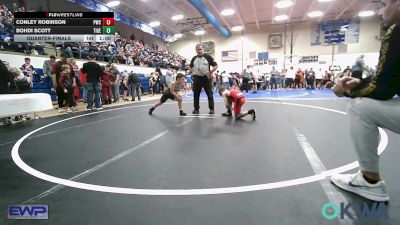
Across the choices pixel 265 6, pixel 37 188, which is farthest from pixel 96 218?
pixel 265 6

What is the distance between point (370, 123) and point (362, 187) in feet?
1.28

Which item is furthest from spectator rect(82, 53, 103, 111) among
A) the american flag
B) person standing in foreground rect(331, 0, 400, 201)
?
the american flag

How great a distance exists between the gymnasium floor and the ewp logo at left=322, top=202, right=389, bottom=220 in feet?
0.10

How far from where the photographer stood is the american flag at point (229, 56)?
2455cm

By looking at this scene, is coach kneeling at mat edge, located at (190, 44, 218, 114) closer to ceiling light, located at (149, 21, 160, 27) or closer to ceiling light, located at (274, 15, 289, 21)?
ceiling light, located at (149, 21, 160, 27)

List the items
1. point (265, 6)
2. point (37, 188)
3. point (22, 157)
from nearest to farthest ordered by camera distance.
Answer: point (37, 188) → point (22, 157) → point (265, 6)

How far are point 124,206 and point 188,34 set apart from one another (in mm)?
25470

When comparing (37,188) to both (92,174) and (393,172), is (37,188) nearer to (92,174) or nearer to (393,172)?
(92,174)

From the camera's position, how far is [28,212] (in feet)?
4.59

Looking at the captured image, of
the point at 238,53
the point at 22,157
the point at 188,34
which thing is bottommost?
the point at 22,157

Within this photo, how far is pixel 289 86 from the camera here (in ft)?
62.6

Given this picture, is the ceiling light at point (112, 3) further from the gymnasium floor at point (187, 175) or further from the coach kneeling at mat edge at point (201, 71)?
the gymnasium floor at point (187, 175)

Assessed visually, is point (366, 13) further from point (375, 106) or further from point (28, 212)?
point (28, 212)
